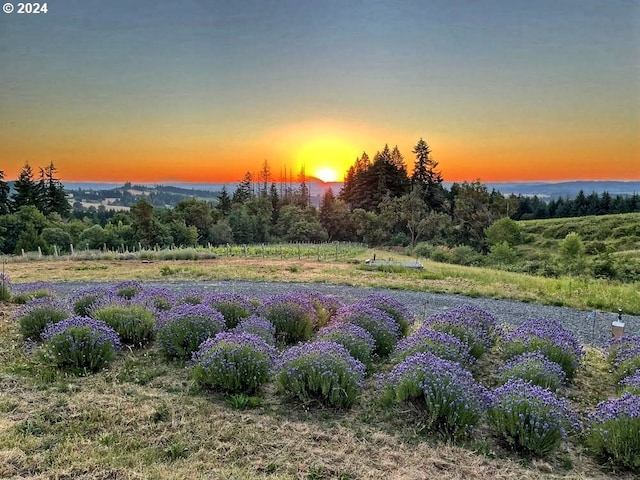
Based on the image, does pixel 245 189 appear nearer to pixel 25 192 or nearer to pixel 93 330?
pixel 25 192

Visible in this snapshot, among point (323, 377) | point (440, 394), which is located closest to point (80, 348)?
point (323, 377)

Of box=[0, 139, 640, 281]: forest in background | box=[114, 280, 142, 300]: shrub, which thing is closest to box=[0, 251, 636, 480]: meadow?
box=[114, 280, 142, 300]: shrub

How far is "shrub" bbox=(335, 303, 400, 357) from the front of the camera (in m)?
6.43

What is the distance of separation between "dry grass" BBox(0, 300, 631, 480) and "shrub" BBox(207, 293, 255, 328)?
220cm

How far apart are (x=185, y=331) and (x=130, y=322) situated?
113cm

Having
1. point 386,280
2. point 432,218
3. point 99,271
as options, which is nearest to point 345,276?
point 386,280

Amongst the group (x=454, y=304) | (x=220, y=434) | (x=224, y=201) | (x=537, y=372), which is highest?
(x=224, y=201)

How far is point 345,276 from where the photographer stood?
17734 millimetres

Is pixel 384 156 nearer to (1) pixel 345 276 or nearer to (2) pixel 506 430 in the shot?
(1) pixel 345 276

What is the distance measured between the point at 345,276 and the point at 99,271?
37.2 feet

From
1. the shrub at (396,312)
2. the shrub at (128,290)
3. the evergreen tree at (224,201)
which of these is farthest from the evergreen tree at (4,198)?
the shrub at (396,312)

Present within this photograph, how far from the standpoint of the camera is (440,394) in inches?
162

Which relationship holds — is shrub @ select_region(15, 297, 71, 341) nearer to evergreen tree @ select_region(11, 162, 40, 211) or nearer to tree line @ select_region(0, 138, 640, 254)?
tree line @ select_region(0, 138, 640, 254)

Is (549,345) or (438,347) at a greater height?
(438,347)
